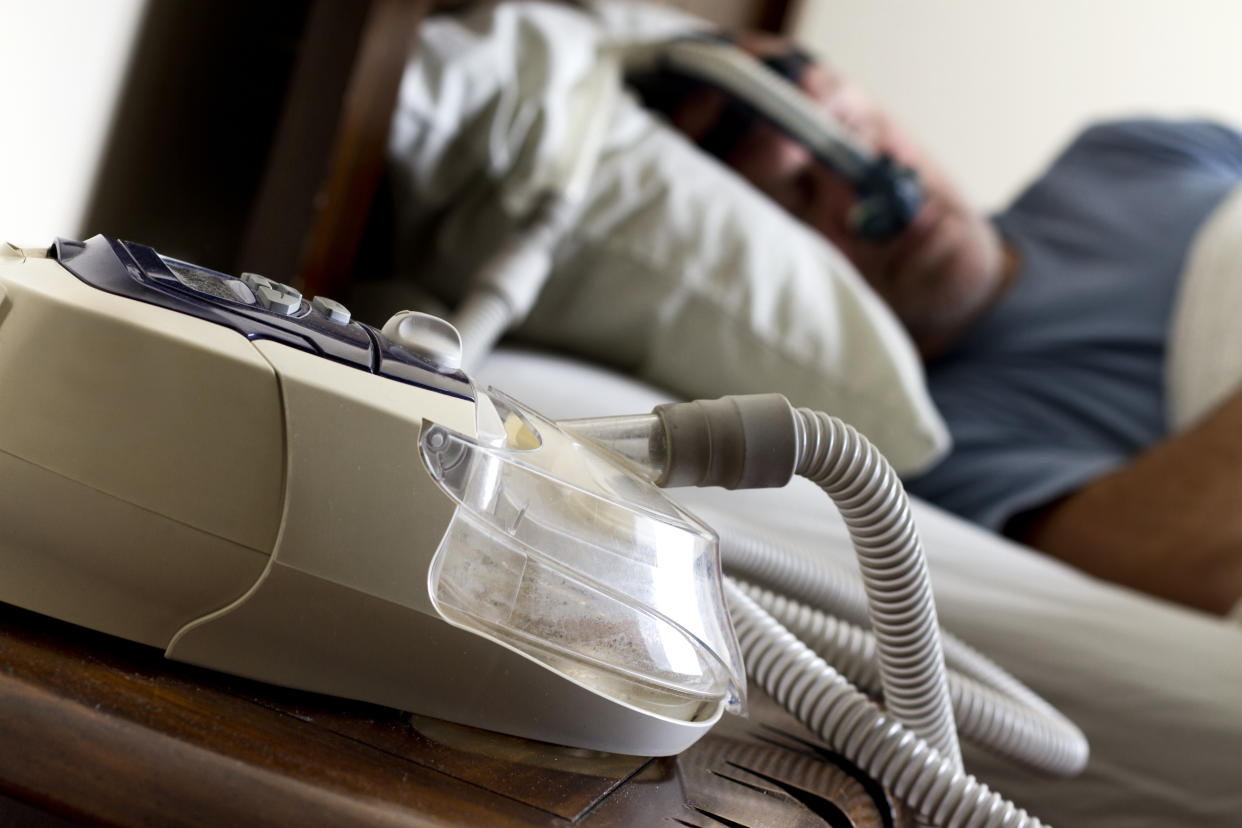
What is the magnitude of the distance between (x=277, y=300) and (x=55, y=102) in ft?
1.24

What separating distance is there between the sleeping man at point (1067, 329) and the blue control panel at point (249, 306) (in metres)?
0.84

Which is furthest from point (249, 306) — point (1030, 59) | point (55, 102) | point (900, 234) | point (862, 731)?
point (1030, 59)

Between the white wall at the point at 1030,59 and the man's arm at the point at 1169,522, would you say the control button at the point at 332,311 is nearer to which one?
the man's arm at the point at 1169,522

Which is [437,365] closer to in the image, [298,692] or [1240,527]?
[298,692]

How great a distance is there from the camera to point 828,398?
995 mm

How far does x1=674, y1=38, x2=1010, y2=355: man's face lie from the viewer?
120cm

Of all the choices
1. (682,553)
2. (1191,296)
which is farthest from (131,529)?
(1191,296)

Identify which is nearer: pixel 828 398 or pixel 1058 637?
pixel 1058 637

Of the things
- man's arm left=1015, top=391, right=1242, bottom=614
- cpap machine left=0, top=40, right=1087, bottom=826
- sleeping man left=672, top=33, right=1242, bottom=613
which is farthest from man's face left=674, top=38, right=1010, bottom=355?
cpap machine left=0, top=40, right=1087, bottom=826

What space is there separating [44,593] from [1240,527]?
0.94 metres

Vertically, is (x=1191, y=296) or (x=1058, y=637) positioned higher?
(x=1191, y=296)

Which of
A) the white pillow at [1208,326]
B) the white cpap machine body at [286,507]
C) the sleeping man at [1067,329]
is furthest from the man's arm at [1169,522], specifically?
the white cpap machine body at [286,507]

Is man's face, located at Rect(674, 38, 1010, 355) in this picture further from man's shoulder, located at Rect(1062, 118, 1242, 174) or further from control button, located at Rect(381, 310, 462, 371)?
control button, located at Rect(381, 310, 462, 371)

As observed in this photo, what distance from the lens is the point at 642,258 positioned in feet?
3.20
